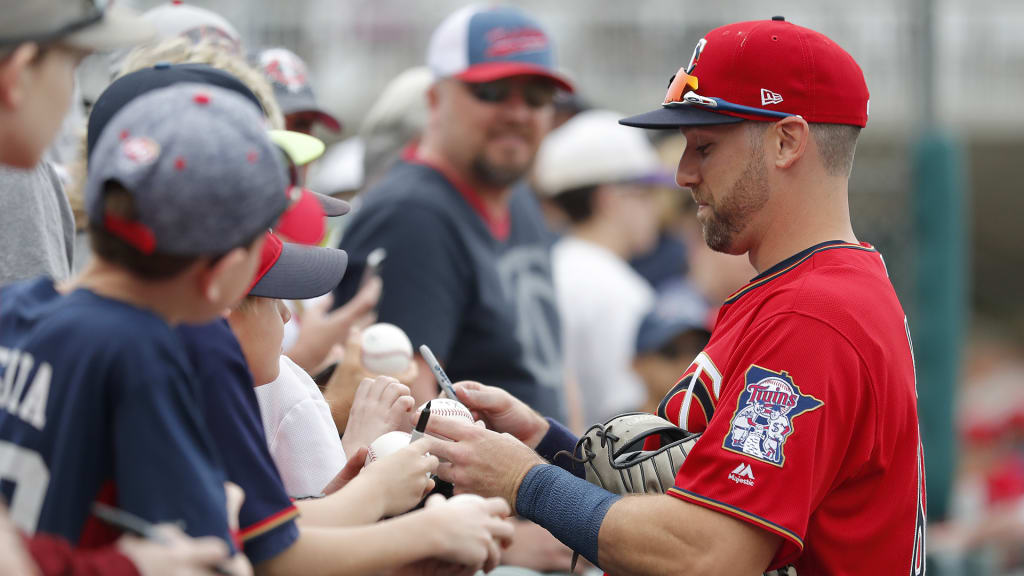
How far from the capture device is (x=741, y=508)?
266 cm

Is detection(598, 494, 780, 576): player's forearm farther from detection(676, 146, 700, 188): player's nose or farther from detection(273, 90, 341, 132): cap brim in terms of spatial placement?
detection(273, 90, 341, 132): cap brim

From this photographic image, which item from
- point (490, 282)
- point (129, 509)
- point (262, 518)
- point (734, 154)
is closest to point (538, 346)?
point (490, 282)

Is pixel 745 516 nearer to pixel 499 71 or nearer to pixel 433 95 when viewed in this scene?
pixel 499 71

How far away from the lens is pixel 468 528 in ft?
7.84

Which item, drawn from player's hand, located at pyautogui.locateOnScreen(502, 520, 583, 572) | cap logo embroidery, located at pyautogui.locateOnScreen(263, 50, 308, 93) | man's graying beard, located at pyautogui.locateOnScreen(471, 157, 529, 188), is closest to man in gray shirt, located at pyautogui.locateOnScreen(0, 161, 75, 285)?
cap logo embroidery, located at pyautogui.locateOnScreen(263, 50, 308, 93)

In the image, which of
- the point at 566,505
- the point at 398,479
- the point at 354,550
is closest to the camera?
the point at 354,550

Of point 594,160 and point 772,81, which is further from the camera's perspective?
point 594,160

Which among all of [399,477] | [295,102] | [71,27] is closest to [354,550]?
[399,477]

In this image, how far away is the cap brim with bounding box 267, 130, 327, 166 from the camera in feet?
9.16

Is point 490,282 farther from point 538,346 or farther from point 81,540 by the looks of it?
point 81,540

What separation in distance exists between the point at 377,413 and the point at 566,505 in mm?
517

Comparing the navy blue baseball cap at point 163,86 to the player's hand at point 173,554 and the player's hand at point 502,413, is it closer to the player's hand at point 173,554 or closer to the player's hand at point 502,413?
the player's hand at point 502,413

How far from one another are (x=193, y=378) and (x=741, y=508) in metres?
1.27

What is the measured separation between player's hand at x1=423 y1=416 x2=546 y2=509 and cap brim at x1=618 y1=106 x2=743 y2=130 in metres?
0.89
